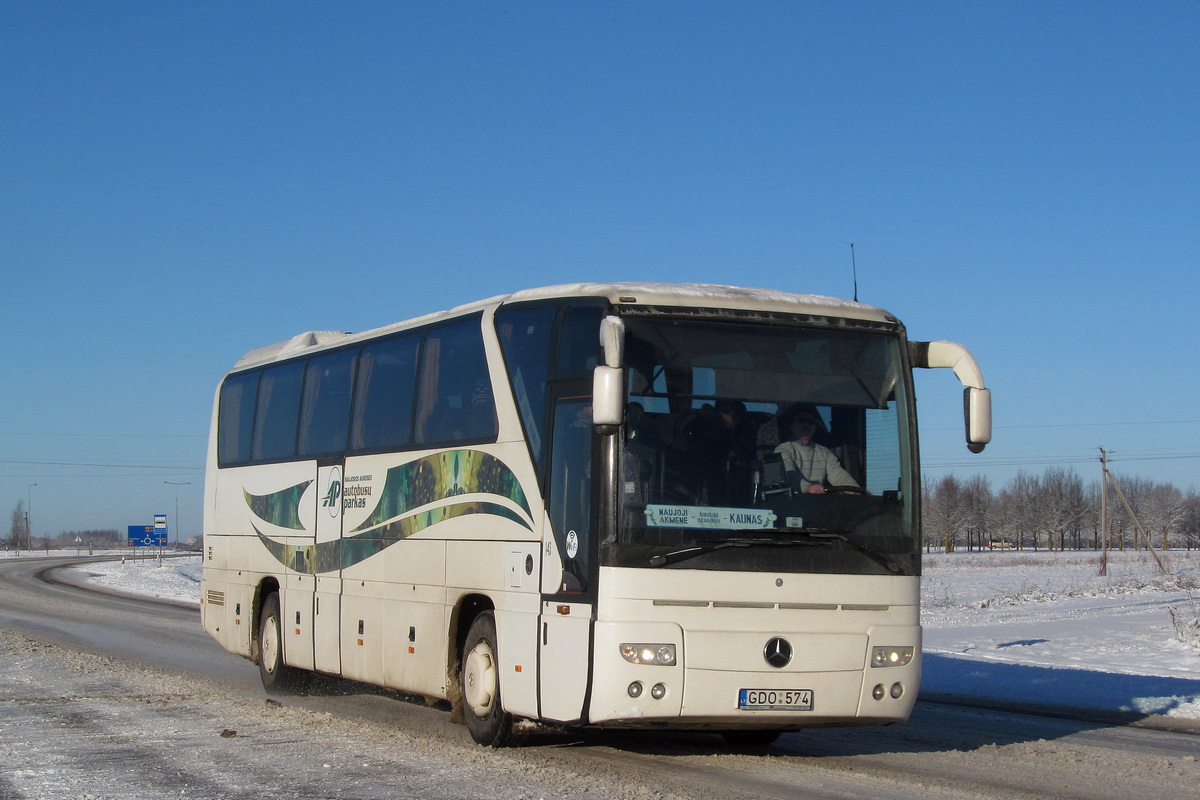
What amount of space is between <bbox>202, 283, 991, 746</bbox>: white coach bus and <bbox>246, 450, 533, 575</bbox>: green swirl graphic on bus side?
0.04 meters

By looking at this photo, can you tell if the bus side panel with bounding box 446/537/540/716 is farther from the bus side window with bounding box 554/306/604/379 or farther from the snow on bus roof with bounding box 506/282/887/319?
the snow on bus roof with bounding box 506/282/887/319

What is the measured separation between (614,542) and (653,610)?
53cm

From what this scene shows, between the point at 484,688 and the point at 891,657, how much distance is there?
127 inches

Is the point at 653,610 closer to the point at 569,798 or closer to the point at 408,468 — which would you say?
the point at 569,798

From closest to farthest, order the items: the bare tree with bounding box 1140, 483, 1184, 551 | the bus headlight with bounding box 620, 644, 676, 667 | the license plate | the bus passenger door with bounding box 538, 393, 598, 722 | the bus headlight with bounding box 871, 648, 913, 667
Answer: the bus headlight with bounding box 620, 644, 676, 667, the license plate, the bus passenger door with bounding box 538, 393, 598, 722, the bus headlight with bounding box 871, 648, 913, 667, the bare tree with bounding box 1140, 483, 1184, 551

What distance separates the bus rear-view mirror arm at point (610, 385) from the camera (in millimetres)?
8070

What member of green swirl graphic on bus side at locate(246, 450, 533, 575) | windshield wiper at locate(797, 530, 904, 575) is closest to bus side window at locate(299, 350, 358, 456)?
green swirl graphic on bus side at locate(246, 450, 533, 575)

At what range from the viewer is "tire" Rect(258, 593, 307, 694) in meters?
14.3

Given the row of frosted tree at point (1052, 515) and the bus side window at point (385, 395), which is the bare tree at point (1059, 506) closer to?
the row of frosted tree at point (1052, 515)

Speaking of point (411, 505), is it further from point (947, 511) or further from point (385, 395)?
point (947, 511)

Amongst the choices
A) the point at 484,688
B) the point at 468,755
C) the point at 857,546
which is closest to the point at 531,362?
the point at 484,688

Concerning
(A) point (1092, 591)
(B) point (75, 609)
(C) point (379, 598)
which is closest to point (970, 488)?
(A) point (1092, 591)

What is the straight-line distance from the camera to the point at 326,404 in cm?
1348

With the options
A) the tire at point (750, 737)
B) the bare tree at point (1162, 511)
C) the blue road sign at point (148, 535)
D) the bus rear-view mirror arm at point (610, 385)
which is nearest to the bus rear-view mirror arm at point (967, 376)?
the bus rear-view mirror arm at point (610, 385)
